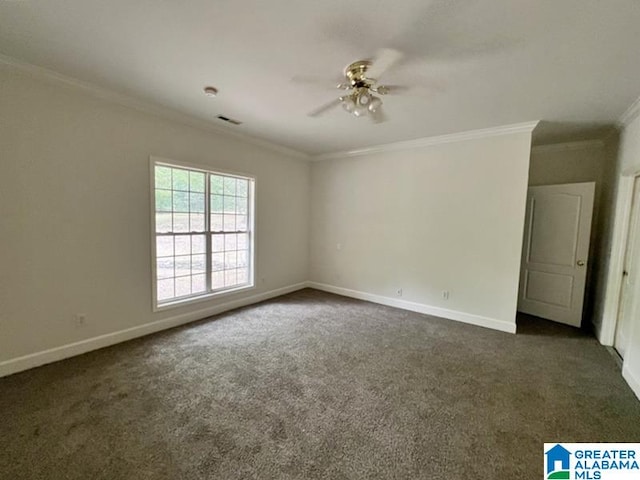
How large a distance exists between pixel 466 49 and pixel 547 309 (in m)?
3.93

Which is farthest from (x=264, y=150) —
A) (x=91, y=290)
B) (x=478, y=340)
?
(x=478, y=340)

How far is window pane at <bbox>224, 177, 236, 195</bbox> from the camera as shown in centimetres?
411

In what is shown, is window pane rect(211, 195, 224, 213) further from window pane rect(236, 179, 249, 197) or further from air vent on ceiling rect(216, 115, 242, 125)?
air vent on ceiling rect(216, 115, 242, 125)

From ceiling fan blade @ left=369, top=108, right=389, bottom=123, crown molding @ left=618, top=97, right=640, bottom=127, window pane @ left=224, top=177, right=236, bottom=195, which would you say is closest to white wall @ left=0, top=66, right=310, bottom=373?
window pane @ left=224, top=177, right=236, bottom=195

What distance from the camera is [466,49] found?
1916 mm

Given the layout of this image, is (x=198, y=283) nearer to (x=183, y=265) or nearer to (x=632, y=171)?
(x=183, y=265)

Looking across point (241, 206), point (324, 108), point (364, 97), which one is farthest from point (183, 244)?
point (364, 97)

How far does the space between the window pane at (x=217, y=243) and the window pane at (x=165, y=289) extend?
2.39 ft

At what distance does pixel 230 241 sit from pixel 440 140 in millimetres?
3512

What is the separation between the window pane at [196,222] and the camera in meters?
3.71

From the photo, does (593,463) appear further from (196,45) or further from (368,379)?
(196,45)

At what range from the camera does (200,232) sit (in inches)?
150
